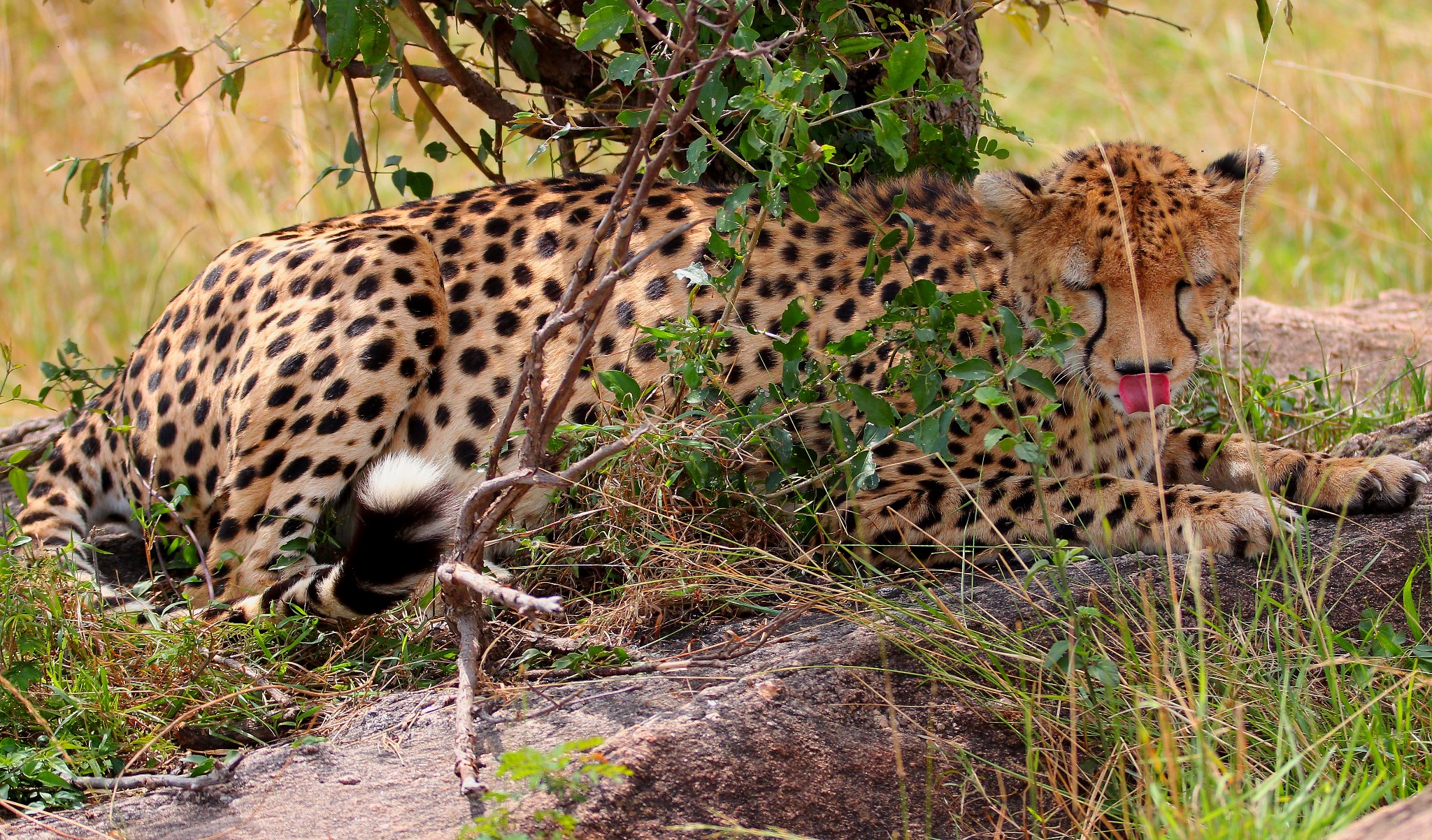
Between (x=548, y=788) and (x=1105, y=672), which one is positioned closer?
(x=548, y=788)

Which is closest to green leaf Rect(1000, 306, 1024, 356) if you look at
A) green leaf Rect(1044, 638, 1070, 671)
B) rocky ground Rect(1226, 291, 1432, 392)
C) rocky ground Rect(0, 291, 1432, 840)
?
rocky ground Rect(0, 291, 1432, 840)

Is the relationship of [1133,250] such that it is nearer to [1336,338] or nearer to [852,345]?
[852,345]

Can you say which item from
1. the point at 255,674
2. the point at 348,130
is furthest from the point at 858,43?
the point at 348,130

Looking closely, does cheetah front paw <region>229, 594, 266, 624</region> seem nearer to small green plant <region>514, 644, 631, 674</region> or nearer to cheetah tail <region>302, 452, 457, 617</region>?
cheetah tail <region>302, 452, 457, 617</region>

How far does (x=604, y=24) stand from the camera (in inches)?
105

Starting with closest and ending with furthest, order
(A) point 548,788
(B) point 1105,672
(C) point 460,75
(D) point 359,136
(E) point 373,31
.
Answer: (A) point 548,788, (B) point 1105,672, (E) point 373,31, (C) point 460,75, (D) point 359,136

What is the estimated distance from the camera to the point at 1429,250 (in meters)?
6.19

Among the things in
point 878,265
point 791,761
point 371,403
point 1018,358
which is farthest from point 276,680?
point 1018,358

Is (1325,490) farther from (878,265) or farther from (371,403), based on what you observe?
(371,403)

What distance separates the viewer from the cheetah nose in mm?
3098

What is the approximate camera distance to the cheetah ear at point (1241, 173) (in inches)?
129

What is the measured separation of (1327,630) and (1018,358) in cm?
85

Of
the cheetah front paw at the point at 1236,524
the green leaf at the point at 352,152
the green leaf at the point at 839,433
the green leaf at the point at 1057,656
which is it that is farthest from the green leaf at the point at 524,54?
the green leaf at the point at 1057,656

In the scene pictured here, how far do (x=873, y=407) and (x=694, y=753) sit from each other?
2.88ft
